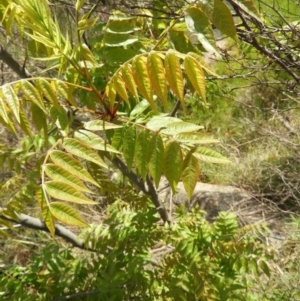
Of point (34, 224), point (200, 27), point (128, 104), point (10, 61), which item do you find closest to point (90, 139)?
point (128, 104)

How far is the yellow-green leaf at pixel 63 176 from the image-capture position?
3.46ft

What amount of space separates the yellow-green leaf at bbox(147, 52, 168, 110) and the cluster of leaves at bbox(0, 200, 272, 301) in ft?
3.32

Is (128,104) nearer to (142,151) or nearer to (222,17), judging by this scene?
(142,151)

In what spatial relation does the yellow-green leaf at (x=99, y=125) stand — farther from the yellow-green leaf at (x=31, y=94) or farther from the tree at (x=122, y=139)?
the yellow-green leaf at (x=31, y=94)

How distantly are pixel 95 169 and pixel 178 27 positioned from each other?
2.49ft

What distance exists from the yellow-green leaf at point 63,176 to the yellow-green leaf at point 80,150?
6cm

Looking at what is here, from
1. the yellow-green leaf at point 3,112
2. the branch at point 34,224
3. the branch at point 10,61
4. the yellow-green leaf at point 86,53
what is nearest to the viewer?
the yellow-green leaf at point 3,112

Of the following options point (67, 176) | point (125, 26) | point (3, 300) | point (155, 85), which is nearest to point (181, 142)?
point (155, 85)

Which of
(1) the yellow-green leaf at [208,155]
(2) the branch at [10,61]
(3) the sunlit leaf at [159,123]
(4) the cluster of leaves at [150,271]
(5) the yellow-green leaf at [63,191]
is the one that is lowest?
(4) the cluster of leaves at [150,271]

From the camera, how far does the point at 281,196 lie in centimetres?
335

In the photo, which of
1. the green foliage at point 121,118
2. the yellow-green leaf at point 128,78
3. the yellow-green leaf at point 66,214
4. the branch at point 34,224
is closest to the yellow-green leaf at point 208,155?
the green foliage at point 121,118

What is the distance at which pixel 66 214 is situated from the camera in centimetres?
102

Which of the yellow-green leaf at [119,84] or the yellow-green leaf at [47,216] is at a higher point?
the yellow-green leaf at [119,84]

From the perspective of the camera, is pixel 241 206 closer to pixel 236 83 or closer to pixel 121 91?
pixel 236 83
